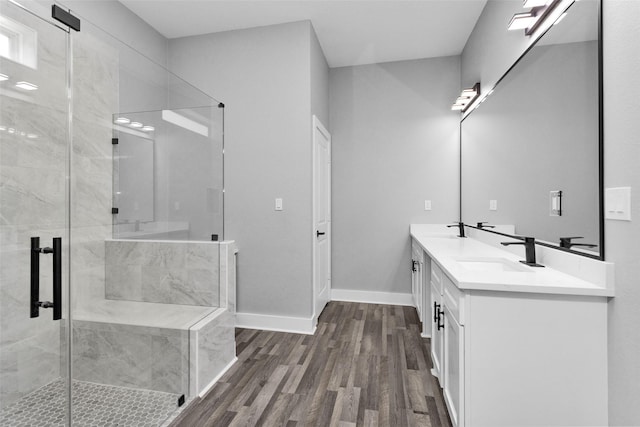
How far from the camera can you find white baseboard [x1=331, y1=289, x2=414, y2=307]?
378 centimetres

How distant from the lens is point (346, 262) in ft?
12.9

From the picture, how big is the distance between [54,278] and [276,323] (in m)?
2.06

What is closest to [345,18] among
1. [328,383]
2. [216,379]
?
[328,383]

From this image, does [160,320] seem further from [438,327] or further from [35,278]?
[438,327]

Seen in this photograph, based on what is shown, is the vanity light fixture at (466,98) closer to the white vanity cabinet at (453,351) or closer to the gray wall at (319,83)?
the gray wall at (319,83)

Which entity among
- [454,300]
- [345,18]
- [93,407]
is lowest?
[93,407]

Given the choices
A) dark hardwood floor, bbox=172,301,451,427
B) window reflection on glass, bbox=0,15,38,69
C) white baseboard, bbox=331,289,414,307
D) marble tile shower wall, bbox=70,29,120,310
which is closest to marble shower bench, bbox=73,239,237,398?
marble tile shower wall, bbox=70,29,120,310

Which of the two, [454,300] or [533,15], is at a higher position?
[533,15]

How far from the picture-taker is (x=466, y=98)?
3.21 m

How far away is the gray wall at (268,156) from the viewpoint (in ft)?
9.76

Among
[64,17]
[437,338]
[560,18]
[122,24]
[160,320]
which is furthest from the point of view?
[122,24]

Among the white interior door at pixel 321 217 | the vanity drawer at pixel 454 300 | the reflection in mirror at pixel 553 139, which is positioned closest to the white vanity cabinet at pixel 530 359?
the vanity drawer at pixel 454 300

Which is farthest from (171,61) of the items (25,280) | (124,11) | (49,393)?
(49,393)

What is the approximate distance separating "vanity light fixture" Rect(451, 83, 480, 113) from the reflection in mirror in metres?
0.51
